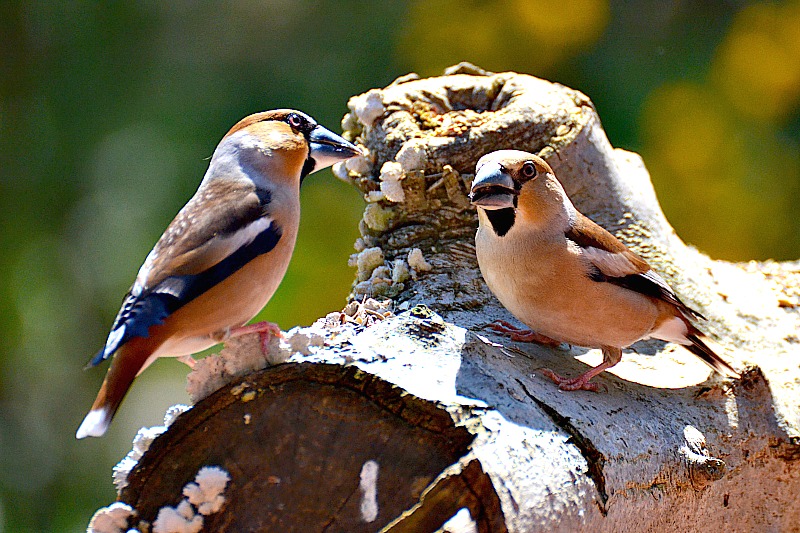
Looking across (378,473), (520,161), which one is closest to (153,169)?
(520,161)

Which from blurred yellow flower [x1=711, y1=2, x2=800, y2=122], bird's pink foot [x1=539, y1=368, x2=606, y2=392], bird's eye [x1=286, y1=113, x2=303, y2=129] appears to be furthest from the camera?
blurred yellow flower [x1=711, y1=2, x2=800, y2=122]

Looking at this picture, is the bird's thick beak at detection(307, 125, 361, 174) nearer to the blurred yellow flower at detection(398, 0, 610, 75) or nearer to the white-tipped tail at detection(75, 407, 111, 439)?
the white-tipped tail at detection(75, 407, 111, 439)

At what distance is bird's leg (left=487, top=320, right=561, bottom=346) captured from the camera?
182 centimetres

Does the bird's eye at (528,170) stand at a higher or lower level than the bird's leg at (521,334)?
higher

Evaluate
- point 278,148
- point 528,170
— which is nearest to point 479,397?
point 528,170

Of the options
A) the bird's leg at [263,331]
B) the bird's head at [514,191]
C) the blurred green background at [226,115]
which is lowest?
the blurred green background at [226,115]

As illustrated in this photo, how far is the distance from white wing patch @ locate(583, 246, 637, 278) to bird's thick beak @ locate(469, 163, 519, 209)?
0.23 meters

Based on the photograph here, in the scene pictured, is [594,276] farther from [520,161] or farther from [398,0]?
[398,0]

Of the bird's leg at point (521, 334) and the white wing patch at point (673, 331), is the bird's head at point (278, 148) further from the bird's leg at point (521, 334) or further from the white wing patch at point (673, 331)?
the white wing patch at point (673, 331)

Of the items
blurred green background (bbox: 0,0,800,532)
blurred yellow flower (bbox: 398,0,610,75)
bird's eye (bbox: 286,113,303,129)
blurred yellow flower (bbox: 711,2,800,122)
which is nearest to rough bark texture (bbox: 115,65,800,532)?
bird's eye (bbox: 286,113,303,129)

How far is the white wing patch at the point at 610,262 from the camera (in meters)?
1.77

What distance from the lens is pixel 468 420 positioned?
1.27 meters

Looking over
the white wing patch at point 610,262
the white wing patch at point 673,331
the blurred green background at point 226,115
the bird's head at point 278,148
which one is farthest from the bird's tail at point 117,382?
the blurred green background at point 226,115

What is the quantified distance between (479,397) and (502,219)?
537mm
